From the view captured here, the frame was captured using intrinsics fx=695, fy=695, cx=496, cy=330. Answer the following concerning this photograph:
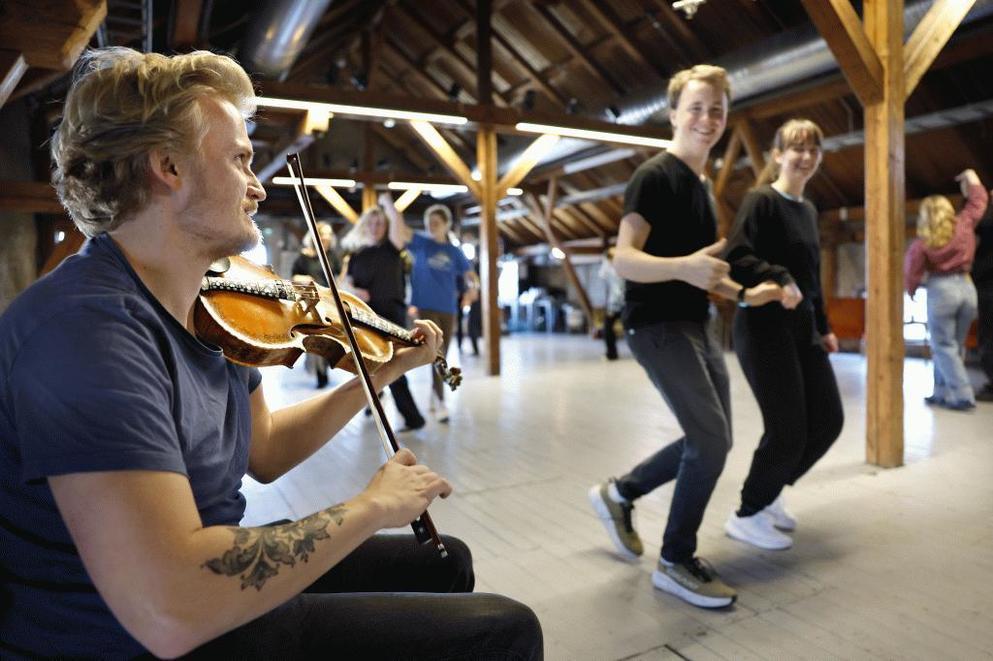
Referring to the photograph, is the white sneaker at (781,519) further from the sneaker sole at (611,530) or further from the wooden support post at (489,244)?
the wooden support post at (489,244)

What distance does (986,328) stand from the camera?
5594 millimetres

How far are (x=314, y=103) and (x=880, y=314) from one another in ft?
16.3

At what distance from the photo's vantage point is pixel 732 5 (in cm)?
816

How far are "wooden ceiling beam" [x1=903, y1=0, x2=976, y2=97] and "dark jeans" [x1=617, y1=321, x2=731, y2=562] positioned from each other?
101 inches

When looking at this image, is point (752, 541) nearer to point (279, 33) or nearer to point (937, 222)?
point (937, 222)

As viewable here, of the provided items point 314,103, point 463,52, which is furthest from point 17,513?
point 463,52

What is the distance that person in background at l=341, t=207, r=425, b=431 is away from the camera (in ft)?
15.5

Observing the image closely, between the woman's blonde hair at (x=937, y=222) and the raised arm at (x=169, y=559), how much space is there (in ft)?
18.3

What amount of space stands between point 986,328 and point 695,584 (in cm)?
496

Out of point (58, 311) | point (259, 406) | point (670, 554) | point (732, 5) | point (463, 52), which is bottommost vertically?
point (670, 554)

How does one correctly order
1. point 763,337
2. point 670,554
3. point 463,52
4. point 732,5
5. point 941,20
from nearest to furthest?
point 670,554
point 763,337
point 941,20
point 732,5
point 463,52

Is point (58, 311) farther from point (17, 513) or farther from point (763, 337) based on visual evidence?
point (763, 337)

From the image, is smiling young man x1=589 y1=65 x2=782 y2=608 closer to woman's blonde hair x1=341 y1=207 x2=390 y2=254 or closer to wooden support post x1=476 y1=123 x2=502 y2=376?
woman's blonde hair x1=341 y1=207 x2=390 y2=254

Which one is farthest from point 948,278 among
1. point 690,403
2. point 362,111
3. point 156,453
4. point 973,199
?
point 156,453
